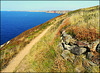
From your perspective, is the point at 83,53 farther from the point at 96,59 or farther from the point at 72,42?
the point at 72,42

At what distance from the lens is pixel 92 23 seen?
1055 cm

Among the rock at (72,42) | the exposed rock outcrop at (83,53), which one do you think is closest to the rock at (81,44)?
the exposed rock outcrop at (83,53)

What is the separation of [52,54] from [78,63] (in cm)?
368

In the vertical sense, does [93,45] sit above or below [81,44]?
above

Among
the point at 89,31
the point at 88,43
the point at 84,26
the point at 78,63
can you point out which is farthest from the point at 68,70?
the point at 84,26

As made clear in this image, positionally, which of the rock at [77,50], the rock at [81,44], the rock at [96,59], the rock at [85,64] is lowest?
the rock at [85,64]

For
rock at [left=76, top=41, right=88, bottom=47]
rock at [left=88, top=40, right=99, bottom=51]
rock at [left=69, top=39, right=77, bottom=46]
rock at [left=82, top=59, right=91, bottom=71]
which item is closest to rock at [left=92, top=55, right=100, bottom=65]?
rock at [left=82, top=59, right=91, bottom=71]

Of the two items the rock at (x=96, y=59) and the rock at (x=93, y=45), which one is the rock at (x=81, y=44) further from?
the rock at (x=96, y=59)

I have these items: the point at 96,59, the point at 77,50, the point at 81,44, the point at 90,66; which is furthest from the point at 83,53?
the point at 90,66

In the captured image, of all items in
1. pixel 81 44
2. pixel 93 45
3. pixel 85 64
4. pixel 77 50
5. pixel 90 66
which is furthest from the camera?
pixel 81 44

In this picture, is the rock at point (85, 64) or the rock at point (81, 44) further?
the rock at point (81, 44)

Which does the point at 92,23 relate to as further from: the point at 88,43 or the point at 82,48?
the point at 82,48

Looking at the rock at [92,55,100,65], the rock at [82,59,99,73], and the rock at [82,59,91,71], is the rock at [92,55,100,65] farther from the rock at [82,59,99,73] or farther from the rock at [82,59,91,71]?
the rock at [82,59,91,71]

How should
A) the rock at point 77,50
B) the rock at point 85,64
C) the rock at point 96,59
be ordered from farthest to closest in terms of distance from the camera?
the rock at point 77,50, the rock at point 85,64, the rock at point 96,59
